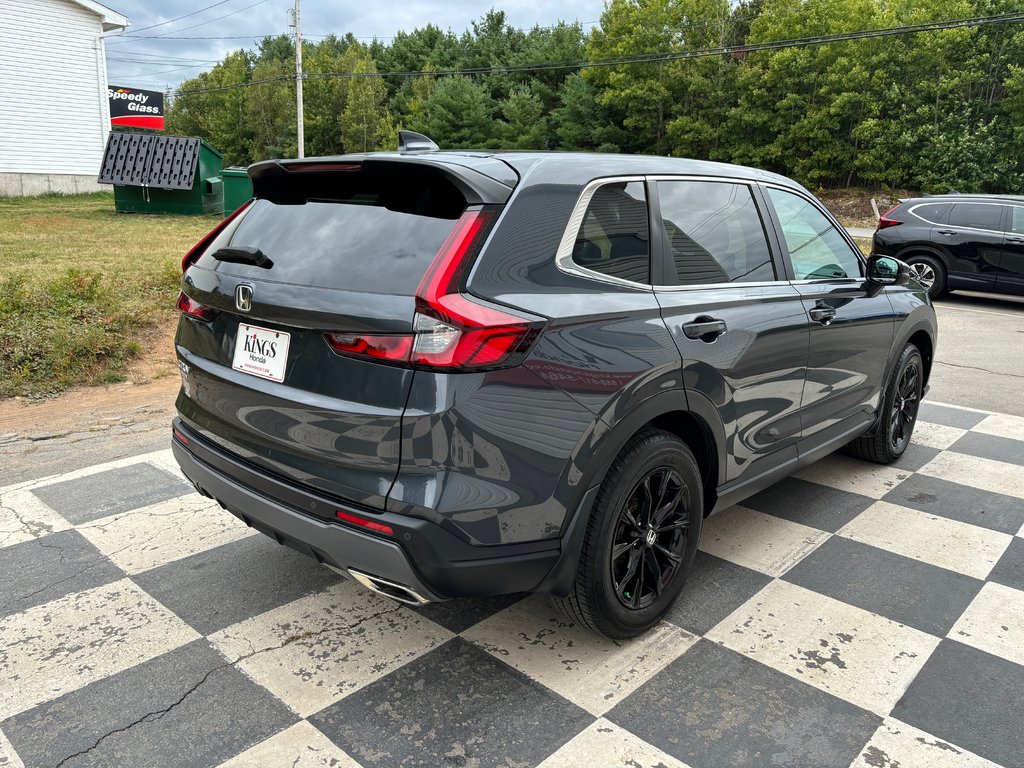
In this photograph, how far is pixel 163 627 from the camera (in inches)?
109

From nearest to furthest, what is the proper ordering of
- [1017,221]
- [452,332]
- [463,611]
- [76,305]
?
1. [452,332]
2. [463,611]
3. [76,305]
4. [1017,221]

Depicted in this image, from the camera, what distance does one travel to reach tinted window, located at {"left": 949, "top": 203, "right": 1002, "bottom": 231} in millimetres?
11492

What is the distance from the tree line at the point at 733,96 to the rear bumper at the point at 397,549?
34.6m

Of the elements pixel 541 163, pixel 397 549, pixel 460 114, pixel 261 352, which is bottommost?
pixel 397 549

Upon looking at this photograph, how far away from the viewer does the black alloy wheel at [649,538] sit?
2.59m

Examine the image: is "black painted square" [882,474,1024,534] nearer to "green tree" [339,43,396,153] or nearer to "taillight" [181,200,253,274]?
"taillight" [181,200,253,274]

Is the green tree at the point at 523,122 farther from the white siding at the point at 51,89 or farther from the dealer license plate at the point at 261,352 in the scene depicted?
the dealer license plate at the point at 261,352

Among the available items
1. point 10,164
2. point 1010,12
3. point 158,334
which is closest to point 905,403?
point 158,334

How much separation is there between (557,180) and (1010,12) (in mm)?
36624

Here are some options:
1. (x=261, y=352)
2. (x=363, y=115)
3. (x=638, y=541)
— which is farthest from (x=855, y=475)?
(x=363, y=115)

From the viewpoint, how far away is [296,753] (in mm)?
2150

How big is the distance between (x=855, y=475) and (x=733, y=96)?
3863 cm

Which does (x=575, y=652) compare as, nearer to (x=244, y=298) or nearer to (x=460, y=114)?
(x=244, y=298)

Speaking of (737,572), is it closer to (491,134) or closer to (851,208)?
(851,208)
